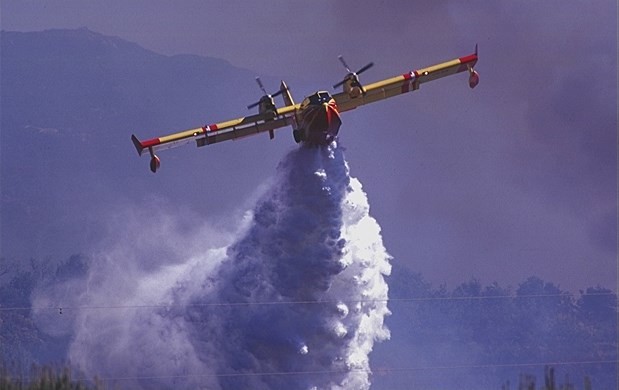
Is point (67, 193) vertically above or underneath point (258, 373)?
above

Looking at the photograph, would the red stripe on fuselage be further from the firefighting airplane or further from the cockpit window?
the cockpit window

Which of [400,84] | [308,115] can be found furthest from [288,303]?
[400,84]

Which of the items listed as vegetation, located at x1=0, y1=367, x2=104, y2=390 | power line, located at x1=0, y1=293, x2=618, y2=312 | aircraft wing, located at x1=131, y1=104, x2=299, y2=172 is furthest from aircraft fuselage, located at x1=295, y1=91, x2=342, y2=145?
vegetation, located at x1=0, y1=367, x2=104, y2=390

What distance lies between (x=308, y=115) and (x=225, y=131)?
7.10m

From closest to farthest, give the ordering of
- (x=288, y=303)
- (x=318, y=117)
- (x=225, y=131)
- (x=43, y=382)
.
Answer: (x=43, y=382) → (x=318, y=117) → (x=288, y=303) → (x=225, y=131)

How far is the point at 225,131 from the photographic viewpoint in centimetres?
6706

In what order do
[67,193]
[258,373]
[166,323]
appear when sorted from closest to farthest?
[258,373], [166,323], [67,193]

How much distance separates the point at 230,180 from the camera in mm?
177625

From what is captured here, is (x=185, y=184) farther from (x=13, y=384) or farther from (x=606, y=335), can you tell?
(x=13, y=384)

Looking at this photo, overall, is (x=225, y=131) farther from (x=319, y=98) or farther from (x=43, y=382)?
(x=43, y=382)

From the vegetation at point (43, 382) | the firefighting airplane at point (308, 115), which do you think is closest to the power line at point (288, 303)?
the firefighting airplane at point (308, 115)

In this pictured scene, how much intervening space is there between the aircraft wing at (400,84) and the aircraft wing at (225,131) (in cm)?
229

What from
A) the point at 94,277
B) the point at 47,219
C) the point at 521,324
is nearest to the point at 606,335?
the point at 521,324

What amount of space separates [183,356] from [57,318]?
2742cm
